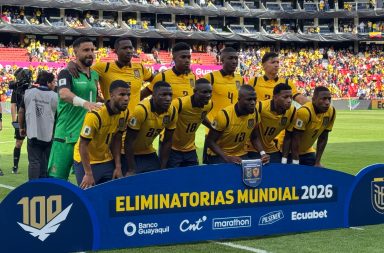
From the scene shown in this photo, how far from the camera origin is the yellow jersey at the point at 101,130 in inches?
284

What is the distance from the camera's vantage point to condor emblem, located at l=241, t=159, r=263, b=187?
7457mm

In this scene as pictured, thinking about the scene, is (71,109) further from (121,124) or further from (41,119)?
(41,119)

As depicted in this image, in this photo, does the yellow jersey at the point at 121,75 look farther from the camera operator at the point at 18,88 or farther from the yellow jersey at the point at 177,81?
the camera operator at the point at 18,88

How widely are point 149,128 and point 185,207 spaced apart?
3.84 feet

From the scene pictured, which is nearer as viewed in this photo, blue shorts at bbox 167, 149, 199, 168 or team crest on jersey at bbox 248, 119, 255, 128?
team crest on jersey at bbox 248, 119, 255, 128

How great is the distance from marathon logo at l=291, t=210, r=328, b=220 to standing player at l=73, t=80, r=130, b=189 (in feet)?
6.63

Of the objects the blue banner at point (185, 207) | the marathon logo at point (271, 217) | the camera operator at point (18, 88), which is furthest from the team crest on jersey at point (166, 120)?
the camera operator at point (18, 88)

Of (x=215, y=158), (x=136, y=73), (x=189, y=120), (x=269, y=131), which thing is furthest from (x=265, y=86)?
(x=136, y=73)

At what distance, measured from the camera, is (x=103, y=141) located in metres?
7.52

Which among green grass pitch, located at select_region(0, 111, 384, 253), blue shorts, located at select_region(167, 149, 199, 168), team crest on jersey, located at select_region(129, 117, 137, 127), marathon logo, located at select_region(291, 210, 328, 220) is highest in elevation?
team crest on jersey, located at select_region(129, 117, 137, 127)

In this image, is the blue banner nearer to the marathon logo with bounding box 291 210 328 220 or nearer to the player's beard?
the marathon logo with bounding box 291 210 328 220

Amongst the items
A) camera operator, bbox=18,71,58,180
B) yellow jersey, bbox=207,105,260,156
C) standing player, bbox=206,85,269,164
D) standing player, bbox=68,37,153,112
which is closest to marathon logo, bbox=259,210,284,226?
standing player, bbox=206,85,269,164

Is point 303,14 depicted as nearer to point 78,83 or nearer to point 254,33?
point 254,33

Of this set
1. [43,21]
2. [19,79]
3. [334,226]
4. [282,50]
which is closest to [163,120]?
[334,226]
